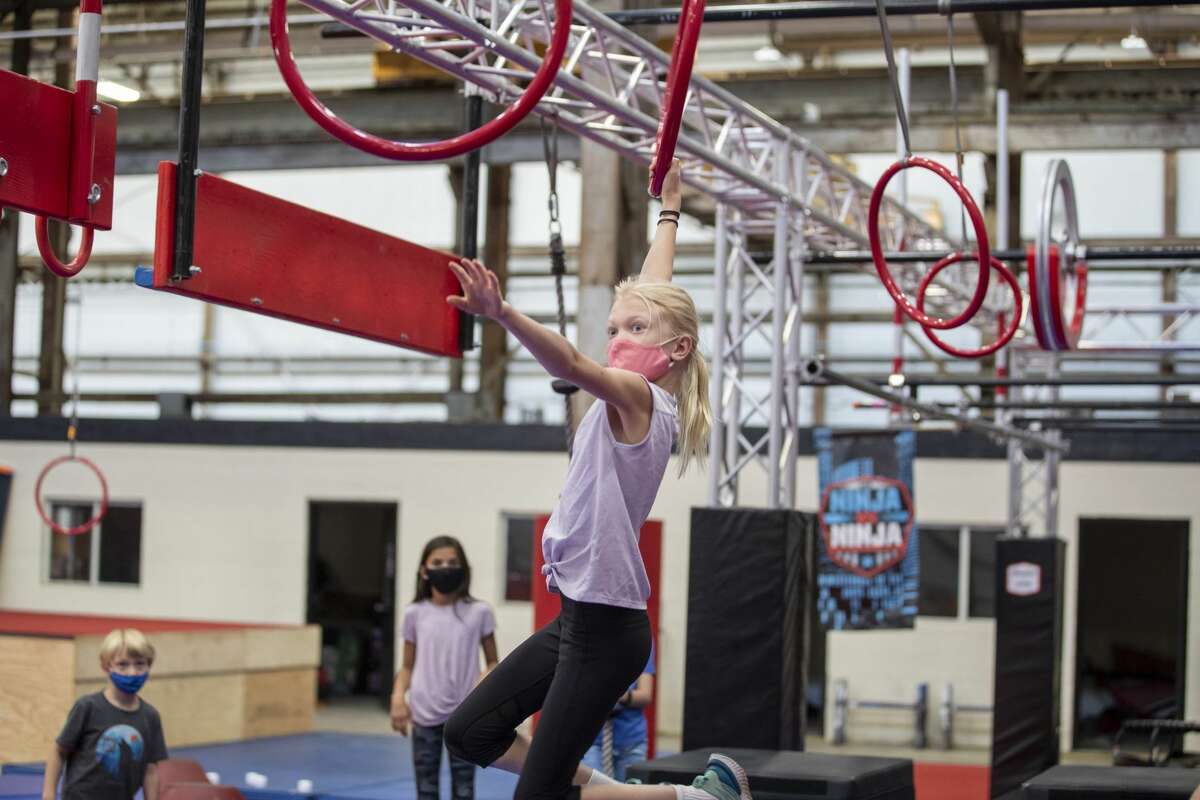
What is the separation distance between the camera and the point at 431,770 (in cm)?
626

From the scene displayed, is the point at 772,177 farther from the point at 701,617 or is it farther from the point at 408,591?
the point at 408,591

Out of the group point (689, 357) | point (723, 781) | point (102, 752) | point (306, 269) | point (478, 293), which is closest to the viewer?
point (478, 293)

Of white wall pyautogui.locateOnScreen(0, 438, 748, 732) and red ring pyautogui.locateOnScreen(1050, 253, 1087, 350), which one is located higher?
red ring pyautogui.locateOnScreen(1050, 253, 1087, 350)

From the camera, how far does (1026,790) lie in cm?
580

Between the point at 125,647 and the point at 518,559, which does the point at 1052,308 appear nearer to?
the point at 125,647

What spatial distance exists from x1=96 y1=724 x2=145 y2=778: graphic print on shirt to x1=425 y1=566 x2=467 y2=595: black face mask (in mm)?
1434

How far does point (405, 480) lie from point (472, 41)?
9.29m

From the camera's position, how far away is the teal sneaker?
4051mm

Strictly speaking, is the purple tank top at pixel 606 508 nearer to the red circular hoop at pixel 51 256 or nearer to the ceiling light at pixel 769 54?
the red circular hoop at pixel 51 256

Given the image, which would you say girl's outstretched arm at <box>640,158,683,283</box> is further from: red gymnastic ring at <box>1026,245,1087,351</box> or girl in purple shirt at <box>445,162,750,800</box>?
red gymnastic ring at <box>1026,245,1087,351</box>

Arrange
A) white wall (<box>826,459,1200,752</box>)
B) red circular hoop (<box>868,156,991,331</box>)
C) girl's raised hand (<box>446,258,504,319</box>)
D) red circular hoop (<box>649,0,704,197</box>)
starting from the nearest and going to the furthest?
1. girl's raised hand (<box>446,258,504,319</box>)
2. red circular hoop (<box>649,0,704,197</box>)
3. red circular hoop (<box>868,156,991,331</box>)
4. white wall (<box>826,459,1200,752</box>)

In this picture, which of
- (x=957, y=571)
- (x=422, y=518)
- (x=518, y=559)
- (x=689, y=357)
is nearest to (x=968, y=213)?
(x=689, y=357)

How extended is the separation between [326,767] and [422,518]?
174 inches

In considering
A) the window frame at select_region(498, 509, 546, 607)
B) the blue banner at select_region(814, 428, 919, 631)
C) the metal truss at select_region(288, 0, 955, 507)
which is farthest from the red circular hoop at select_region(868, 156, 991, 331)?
the window frame at select_region(498, 509, 546, 607)
